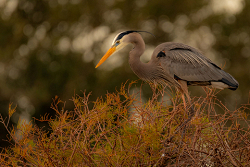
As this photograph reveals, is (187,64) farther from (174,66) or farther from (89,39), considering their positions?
(89,39)

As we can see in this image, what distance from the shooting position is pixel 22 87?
9688 millimetres

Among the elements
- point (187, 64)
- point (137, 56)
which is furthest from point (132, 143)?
point (187, 64)

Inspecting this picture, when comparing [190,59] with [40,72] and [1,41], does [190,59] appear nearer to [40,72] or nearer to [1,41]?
[40,72]

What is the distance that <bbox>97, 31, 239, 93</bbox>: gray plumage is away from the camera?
3.52 metres

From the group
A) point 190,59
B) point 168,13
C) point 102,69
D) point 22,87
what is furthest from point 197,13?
point 190,59

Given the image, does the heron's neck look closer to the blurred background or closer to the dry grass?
the dry grass

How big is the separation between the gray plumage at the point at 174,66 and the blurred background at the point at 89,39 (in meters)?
5.25

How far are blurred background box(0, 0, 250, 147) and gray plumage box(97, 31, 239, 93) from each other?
17.2 ft

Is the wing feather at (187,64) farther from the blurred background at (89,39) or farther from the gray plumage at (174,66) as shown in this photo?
the blurred background at (89,39)

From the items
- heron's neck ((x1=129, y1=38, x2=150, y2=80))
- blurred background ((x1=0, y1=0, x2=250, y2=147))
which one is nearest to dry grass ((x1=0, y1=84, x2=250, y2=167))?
heron's neck ((x1=129, y1=38, x2=150, y2=80))

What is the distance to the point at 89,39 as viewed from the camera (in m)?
10.1

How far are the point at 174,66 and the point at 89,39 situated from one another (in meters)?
6.88

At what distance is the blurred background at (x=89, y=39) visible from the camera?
30.8 ft

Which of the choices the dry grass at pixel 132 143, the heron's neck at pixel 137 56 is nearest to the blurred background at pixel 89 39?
the heron's neck at pixel 137 56
